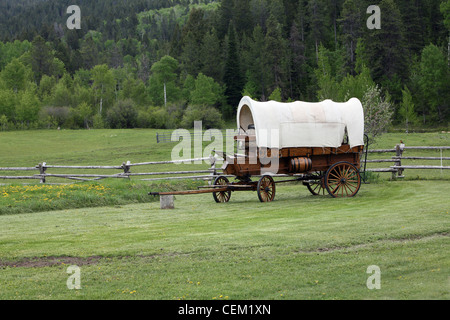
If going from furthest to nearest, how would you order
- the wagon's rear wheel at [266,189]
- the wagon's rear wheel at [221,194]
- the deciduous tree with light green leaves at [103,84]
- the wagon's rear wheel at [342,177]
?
the deciduous tree with light green leaves at [103,84], the wagon's rear wheel at [221,194], the wagon's rear wheel at [342,177], the wagon's rear wheel at [266,189]

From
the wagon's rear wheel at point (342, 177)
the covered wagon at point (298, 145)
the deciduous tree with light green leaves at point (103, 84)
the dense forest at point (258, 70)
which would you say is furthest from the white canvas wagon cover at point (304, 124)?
the deciduous tree with light green leaves at point (103, 84)

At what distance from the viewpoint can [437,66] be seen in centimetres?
7125

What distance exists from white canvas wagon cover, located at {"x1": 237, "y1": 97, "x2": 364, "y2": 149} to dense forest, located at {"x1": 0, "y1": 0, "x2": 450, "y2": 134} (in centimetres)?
3571

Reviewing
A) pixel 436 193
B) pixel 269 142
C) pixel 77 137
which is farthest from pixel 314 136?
pixel 77 137

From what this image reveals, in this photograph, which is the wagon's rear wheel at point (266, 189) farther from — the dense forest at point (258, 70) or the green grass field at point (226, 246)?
the dense forest at point (258, 70)

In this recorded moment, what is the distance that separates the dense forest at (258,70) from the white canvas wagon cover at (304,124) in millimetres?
35709

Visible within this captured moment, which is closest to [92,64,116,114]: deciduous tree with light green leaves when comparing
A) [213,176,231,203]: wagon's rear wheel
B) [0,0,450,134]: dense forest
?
[0,0,450,134]: dense forest

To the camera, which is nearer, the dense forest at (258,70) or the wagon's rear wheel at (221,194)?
the wagon's rear wheel at (221,194)

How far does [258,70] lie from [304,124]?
8810 cm

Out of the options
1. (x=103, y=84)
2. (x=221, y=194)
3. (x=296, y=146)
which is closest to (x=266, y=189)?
(x=296, y=146)

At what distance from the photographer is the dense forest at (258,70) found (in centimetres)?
7700

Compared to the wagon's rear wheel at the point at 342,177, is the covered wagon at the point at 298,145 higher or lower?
higher
